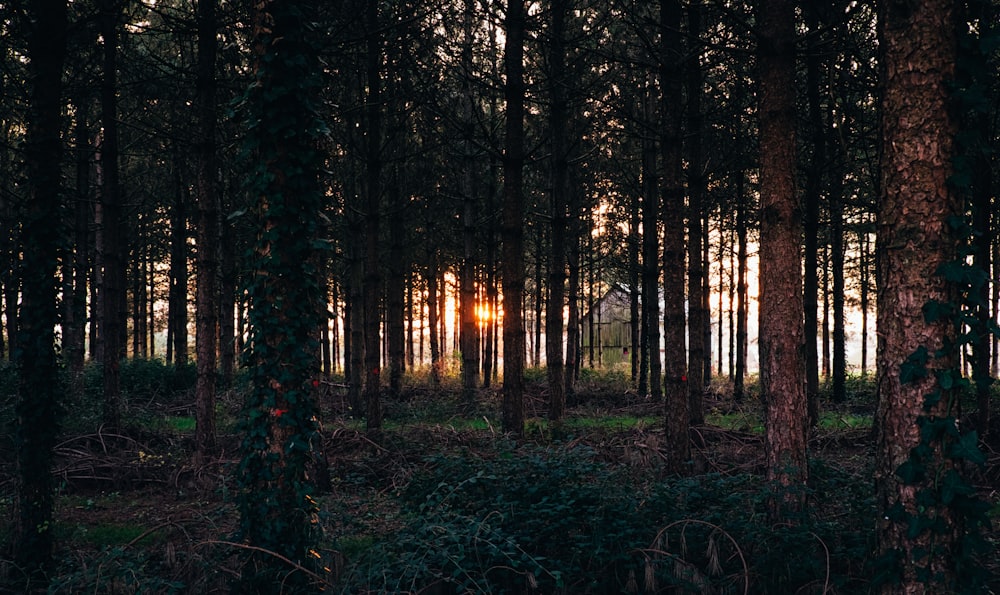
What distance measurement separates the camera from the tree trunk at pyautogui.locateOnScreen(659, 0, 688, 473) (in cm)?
883

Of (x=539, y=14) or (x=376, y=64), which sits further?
(x=376, y=64)

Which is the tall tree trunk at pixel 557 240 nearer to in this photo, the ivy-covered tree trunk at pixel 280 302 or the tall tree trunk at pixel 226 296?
the ivy-covered tree trunk at pixel 280 302

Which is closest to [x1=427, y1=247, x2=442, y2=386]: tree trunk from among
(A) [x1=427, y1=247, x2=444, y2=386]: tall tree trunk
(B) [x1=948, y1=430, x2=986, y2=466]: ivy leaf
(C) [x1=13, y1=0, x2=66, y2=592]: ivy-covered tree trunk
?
(A) [x1=427, y1=247, x2=444, y2=386]: tall tree trunk

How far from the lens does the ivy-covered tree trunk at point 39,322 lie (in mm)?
5980

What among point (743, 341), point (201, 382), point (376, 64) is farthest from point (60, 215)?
point (743, 341)

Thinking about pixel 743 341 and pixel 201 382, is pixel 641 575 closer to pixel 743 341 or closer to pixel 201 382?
pixel 201 382

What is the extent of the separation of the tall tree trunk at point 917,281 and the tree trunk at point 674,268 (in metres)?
4.74

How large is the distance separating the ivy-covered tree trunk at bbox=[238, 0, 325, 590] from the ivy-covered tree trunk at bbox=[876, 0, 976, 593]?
13.3 feet

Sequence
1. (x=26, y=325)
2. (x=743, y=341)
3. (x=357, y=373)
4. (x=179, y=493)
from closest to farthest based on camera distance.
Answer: (x=26, y=325) < (x=179, y=493) < (x=357, y=373) < (x=743, y=341)

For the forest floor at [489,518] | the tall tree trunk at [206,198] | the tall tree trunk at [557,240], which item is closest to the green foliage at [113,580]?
the forest floor at [489,518]

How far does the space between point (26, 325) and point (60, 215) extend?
1097 millimetres

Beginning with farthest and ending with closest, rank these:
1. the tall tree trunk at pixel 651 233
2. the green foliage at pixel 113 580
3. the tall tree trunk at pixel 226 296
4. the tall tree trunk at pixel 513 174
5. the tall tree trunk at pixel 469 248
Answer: the tall tree trunk at pixel 226 296 < the tall tree trunk at pixel 469 248 < the tall tree trunk at pixel 651 233 < the tall tree trunk at pixel 513 174 < the green foliage at pixel 113 580

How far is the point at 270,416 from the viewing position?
5.02 metres

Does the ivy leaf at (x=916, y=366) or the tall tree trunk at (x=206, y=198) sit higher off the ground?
the tall tree trunk at (x=206, y=198)
